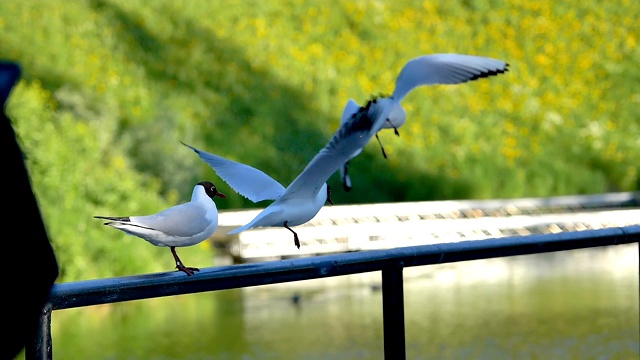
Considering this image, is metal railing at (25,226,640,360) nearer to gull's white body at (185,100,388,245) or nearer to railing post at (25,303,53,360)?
railing post at (25,303,53,360)

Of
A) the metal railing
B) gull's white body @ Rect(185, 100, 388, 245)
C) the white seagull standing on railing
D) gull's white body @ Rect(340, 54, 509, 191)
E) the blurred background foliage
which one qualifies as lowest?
the metal railing

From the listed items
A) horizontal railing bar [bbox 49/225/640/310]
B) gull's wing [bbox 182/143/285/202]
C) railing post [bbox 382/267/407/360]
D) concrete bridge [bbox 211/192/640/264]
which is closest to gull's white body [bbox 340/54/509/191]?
gull's wing [bbox 182/143/285/202]

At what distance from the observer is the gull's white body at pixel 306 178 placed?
84.7 inches

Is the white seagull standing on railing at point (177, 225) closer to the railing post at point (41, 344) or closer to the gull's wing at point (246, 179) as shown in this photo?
the gull's wing at point (246, 179)

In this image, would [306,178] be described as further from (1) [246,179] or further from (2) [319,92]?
(2) [319,92]

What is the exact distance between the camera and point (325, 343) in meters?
8.41

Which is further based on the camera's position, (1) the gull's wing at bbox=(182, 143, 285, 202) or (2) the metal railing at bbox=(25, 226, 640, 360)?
(1) the gull's wing at bbox=(182, 143, 285, 202)

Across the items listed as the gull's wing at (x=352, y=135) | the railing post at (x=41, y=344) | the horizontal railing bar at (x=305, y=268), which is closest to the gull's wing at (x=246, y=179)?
the gull's wing at (x=352, y=135)

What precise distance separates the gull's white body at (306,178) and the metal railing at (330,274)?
40cm

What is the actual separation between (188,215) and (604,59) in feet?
56.3

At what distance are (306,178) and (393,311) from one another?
0.65 metres

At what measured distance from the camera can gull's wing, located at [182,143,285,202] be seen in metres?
2.88

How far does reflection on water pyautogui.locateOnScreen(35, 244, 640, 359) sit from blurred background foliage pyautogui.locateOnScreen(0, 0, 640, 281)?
0.80 m

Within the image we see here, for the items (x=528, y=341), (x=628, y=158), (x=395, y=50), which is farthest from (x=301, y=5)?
(x=528, y=341)
